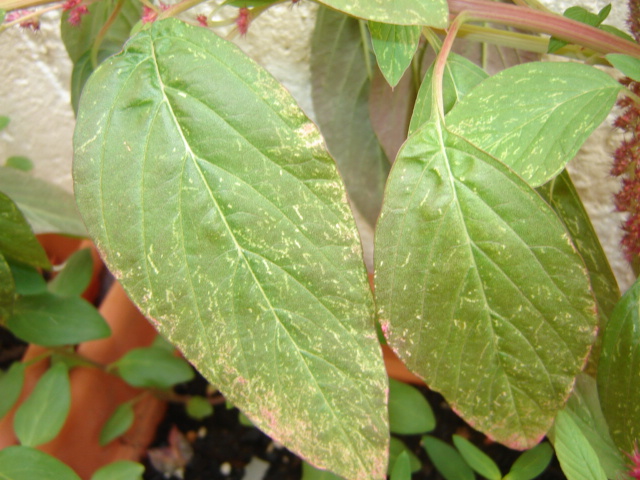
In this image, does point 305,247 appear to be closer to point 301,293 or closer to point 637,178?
point 301,293

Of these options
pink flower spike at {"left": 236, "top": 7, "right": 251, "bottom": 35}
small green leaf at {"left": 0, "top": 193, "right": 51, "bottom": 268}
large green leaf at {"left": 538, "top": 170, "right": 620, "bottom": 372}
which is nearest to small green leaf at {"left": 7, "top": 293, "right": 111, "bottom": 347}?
small green leaf at {"left": 0, "top": 193, "right": 51, "bottom": 268}

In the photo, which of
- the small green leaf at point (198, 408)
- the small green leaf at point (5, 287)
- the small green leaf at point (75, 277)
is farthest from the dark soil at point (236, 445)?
the small green leaf at point (5, 287)

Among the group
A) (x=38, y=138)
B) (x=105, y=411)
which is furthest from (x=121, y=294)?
(x=38, y=138)

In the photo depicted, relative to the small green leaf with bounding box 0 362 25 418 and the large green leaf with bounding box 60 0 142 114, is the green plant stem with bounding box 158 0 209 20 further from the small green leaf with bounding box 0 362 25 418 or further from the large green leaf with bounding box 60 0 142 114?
the small green leaf with bounding box 0 362 25 418

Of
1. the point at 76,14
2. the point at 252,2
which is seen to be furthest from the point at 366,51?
the point at 76,14

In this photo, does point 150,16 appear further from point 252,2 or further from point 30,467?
point 30,467

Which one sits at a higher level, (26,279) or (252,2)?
(252,2)
